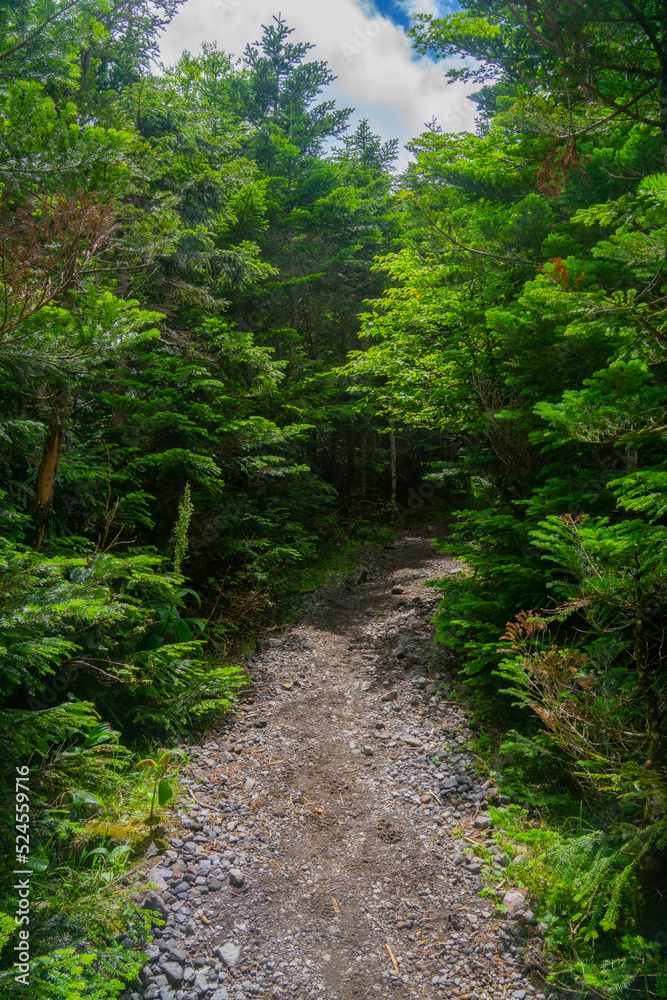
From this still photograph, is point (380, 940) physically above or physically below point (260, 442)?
below

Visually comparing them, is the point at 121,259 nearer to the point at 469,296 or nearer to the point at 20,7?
the point at 20,7

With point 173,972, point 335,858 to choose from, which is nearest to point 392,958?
point 335,858

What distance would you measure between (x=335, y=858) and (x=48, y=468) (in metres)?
4.09

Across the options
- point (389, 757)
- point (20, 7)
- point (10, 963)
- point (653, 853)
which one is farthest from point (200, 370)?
point (653, 853)

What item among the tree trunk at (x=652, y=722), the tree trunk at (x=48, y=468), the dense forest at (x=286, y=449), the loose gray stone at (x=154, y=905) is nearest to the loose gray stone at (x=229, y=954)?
the loose gray stone at (x=154, y=905)

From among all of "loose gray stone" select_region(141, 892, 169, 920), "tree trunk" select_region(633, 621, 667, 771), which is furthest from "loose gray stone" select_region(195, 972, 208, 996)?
"tree trunk" select_region(633, 621, 667, 771)

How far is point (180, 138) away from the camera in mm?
8055

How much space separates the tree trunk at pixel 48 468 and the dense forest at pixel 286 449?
0.09 ft

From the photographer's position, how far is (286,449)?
10.6 meters

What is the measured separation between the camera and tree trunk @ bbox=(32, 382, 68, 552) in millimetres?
4309

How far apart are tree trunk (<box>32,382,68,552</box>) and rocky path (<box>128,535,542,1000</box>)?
2715 mm

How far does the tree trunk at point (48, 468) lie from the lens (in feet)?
14.1

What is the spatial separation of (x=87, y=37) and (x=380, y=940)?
7010 millimetres

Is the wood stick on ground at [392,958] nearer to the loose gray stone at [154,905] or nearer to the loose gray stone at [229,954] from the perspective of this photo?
the loose gray stone at [229,954]
